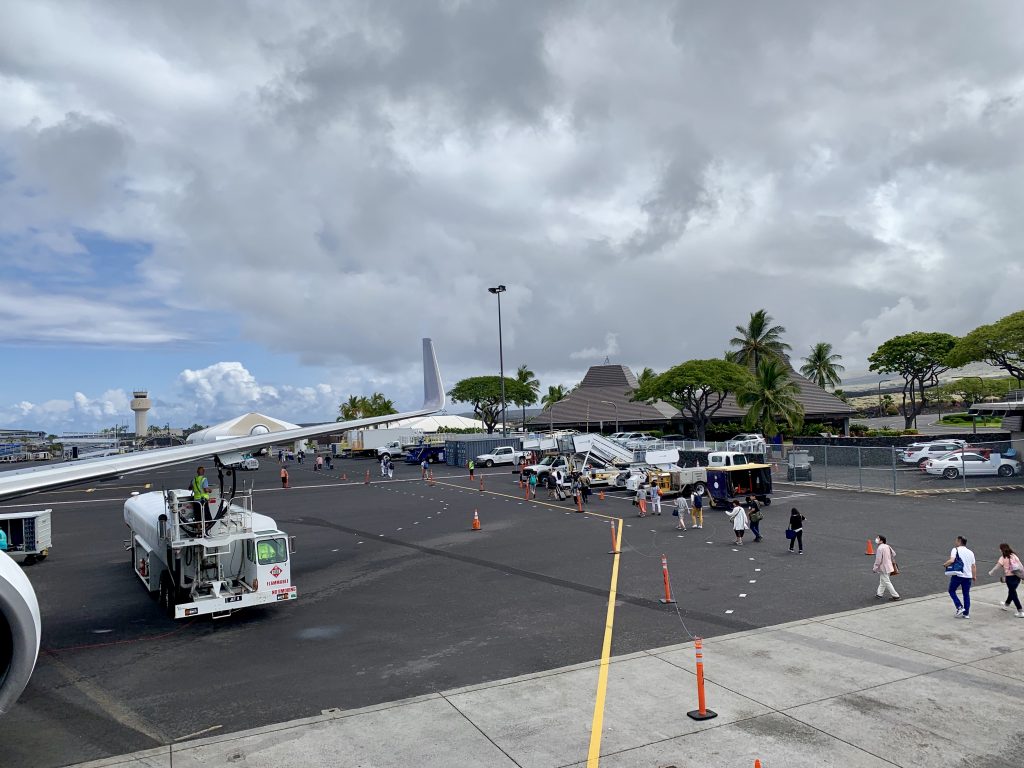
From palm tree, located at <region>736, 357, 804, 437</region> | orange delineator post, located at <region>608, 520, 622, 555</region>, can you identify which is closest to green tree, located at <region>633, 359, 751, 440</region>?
palm tree, located at <region>736, 357, 804, 437</region>

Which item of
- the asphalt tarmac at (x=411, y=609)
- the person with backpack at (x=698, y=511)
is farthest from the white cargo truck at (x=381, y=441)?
the person with backpack at (x=698, y=511)

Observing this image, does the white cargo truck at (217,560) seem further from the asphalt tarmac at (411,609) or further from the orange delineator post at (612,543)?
the orange delineator post at (612,543)

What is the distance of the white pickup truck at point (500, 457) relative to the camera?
59875mm

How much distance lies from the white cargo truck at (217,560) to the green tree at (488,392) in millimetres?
96675

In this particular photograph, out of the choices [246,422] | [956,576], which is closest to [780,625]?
[956,576]

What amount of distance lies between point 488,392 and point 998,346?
70404 millimetres

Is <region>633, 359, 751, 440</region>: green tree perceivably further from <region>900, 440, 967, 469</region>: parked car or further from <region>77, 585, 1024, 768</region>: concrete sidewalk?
<region>77, 585, 1024, 768</region>: concrete sidewalk

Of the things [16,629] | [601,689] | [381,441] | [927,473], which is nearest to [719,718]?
[601,689]

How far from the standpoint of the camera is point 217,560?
13977mm

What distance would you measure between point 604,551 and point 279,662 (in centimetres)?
1130

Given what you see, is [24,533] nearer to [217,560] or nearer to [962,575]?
[217,560]

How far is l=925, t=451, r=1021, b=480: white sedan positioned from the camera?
36312 millimetres

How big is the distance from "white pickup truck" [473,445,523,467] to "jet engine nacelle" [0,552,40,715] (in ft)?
171

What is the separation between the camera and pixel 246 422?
59.2 metres
